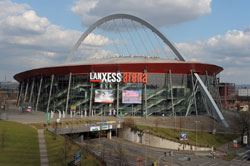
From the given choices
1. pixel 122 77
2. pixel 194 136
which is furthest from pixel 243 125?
pixel 122 77

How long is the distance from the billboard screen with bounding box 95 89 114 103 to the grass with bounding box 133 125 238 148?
1772 centimetres

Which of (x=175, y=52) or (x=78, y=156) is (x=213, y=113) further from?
(x=78, y=156)

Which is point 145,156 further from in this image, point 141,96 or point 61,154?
point 141,96

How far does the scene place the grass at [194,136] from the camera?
9700 centimetres

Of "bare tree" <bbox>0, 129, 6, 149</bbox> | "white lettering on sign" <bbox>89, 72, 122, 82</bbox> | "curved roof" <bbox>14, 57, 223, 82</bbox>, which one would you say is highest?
"curved roof" <bbox>14, 57, 223, 82</bbox>

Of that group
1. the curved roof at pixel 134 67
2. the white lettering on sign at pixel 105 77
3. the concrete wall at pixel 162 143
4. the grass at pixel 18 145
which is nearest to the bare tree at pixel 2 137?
the grass at pixel 18 145

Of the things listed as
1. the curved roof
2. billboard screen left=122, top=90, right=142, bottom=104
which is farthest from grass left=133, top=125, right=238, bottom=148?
the curved roof

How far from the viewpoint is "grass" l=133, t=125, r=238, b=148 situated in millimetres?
97000

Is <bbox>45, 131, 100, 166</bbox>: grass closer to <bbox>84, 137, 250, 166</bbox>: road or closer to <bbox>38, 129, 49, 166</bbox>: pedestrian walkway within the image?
<bbox>38, 129, 49, 166</bbox>: pedestrian walkway

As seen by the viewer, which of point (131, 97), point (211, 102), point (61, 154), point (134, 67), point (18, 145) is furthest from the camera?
point (211, 102)

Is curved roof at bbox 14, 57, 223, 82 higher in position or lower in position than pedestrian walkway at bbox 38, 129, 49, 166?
higher

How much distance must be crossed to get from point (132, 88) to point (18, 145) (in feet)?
201

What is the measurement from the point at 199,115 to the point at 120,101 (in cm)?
2176

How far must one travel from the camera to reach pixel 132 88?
11862cm
